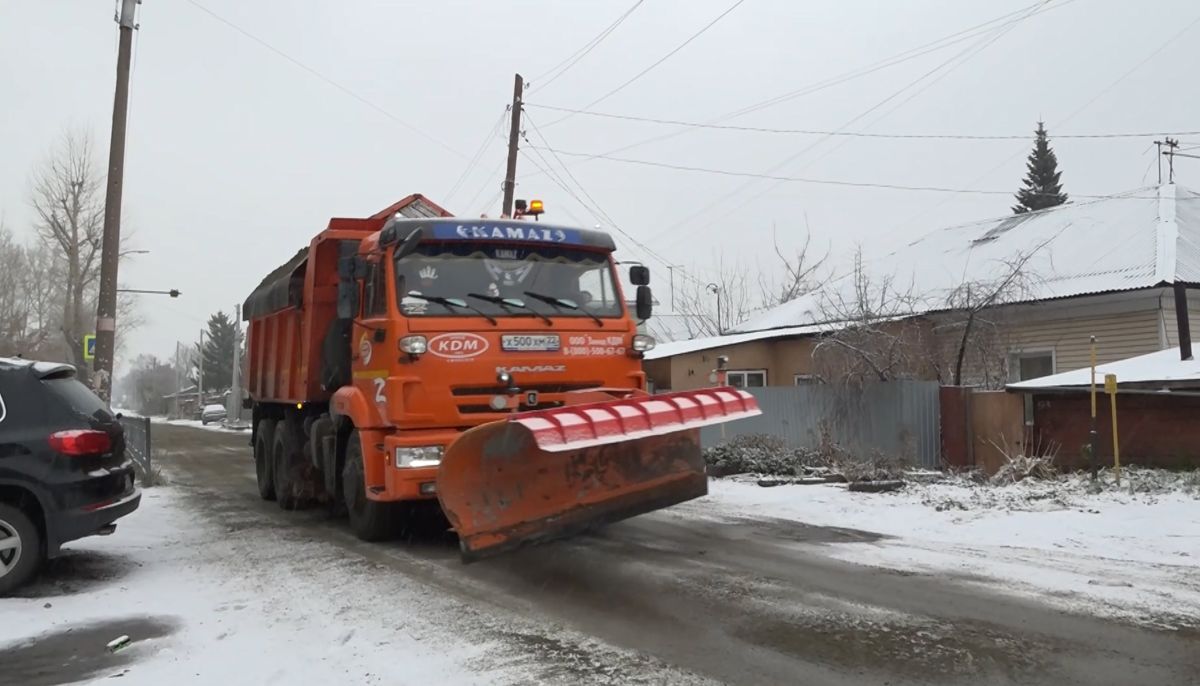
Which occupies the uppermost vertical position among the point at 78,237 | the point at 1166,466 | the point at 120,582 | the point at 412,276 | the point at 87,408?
the point at 78,237

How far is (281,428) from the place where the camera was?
11.6m

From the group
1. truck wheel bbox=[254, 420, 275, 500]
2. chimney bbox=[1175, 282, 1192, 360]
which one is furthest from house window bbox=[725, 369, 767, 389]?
truck wheel bbox=[254, 420, 275, 500]

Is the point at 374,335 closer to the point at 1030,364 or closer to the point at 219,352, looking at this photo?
the point at 1030,364

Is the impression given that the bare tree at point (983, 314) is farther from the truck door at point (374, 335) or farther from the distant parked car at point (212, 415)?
the distant parked car at point (212, 415)

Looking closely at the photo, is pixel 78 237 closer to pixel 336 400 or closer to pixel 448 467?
pixel 336 400

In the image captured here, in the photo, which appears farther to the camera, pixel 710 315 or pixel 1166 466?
pixel 710 315

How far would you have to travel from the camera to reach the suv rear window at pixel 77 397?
717 cm

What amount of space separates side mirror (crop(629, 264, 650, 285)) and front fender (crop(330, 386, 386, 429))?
2.83 metres

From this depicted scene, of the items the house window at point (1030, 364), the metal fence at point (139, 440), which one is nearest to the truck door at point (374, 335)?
the metal fence at point (139, 440)

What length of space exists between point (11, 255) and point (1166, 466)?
6604cm

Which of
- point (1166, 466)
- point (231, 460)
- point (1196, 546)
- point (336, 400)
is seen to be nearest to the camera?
point (1196, 546)

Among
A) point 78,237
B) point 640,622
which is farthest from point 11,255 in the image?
point 640,622

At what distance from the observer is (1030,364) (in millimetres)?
18969

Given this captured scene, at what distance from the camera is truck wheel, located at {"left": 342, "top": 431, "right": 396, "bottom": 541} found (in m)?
8.45
